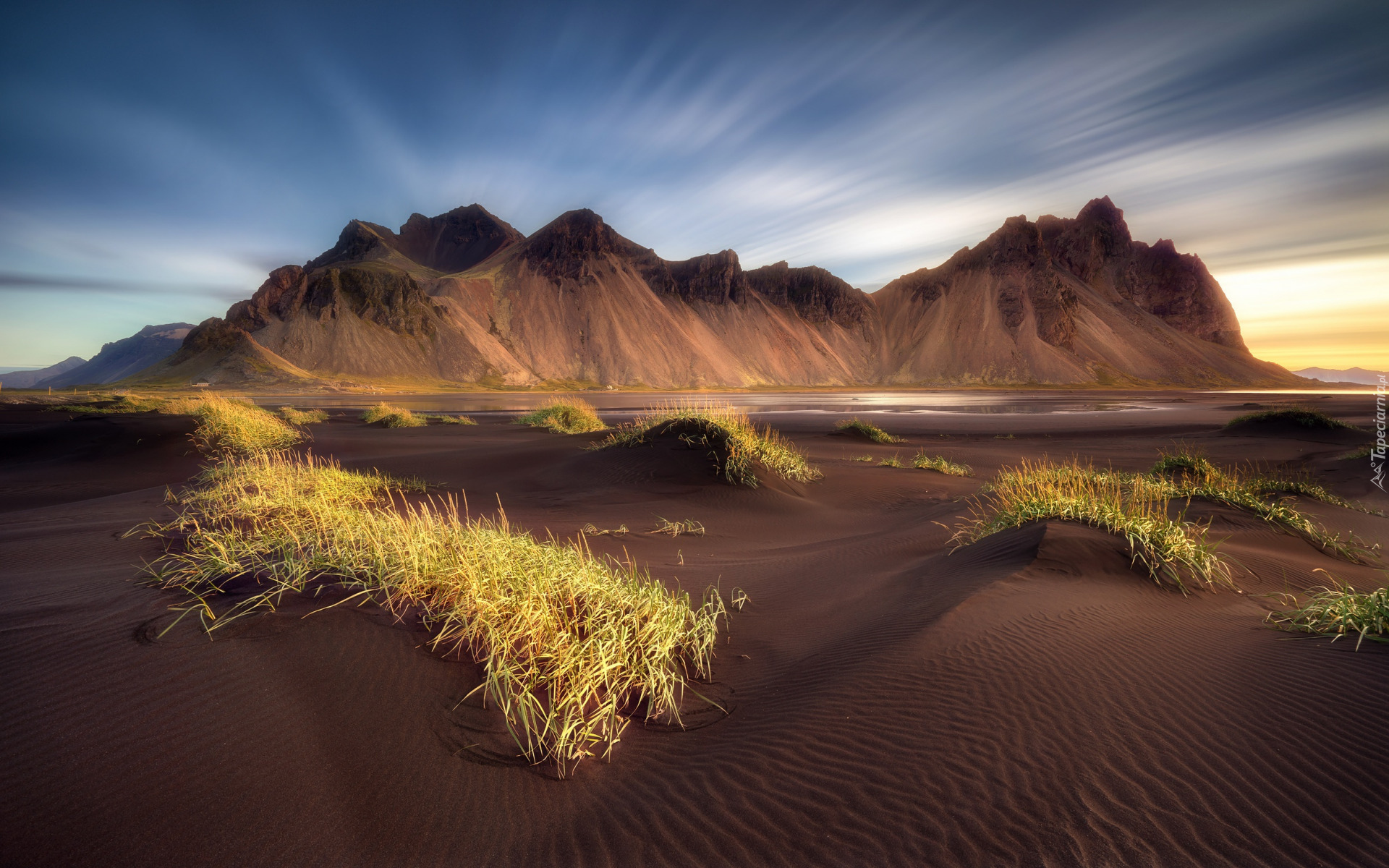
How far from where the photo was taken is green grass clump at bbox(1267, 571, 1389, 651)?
314cm

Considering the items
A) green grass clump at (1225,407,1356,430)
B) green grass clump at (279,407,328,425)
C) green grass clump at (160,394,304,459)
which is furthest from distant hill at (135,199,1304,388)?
green grass clump at (1225,407,1356,430)

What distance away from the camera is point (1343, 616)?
3291mm

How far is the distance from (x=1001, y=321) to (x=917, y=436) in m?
107

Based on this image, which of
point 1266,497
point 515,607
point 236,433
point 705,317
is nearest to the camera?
point 515,607

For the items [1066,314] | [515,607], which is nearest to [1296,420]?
[515,607]

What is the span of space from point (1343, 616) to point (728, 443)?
900 centimetres

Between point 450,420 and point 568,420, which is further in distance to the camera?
point 450,420

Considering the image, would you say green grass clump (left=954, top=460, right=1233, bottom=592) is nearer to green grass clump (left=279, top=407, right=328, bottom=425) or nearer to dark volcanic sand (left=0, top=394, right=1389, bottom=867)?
dark volcanic sand (left=0, top=394, right=1389, bottom=867)

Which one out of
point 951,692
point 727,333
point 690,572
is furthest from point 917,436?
point 727,333

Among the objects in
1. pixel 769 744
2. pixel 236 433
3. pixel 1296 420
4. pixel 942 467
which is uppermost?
pixel 236 433

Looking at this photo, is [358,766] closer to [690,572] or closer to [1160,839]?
[1160,839]

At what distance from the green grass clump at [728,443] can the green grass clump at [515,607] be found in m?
6.63

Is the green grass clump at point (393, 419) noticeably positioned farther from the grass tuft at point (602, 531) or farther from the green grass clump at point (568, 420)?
the grass tuft at point (602, 531)

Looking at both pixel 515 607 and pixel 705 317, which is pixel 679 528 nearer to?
pixel 515 607
